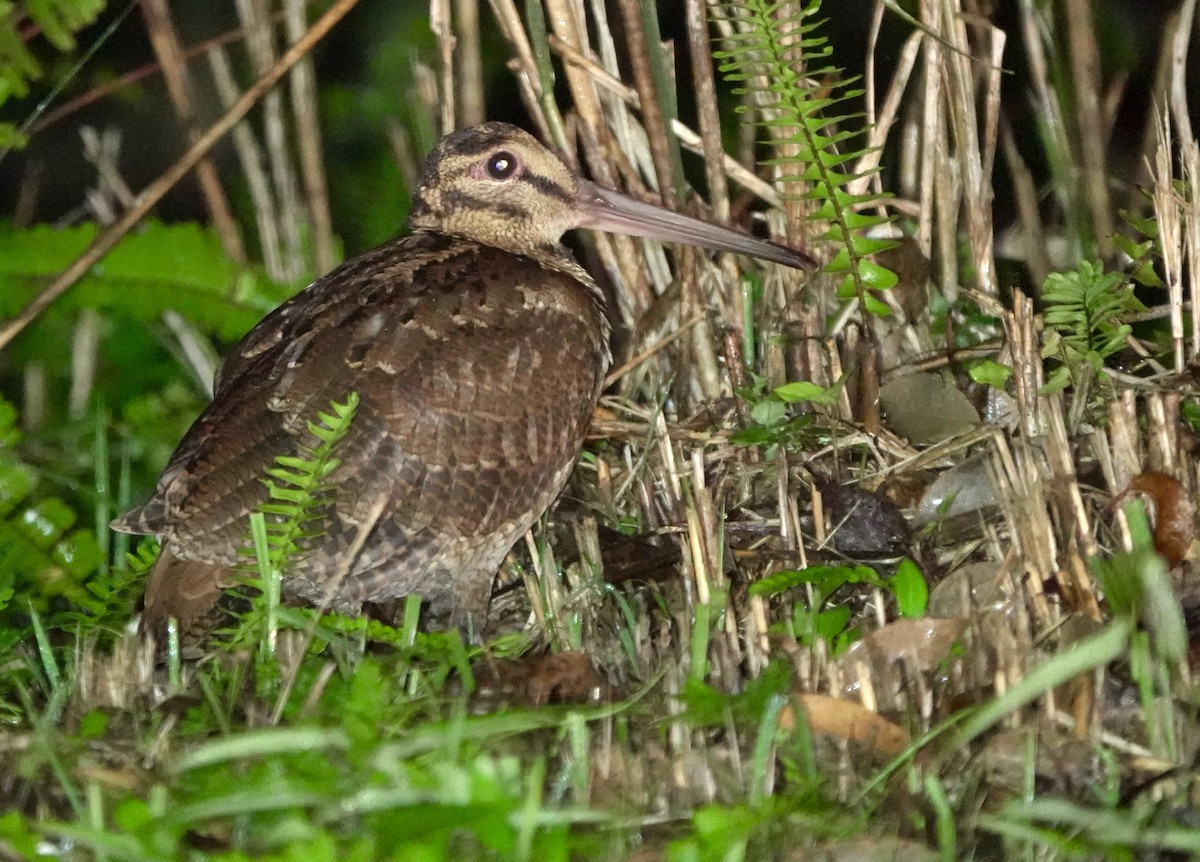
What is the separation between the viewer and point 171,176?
4.84 m

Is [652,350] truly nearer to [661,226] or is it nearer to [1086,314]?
[661,226]

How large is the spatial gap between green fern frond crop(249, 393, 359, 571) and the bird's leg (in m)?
0.47

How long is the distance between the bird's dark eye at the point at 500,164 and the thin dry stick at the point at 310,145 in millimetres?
1650

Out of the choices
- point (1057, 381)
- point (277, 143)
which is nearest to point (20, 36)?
point (277, 143)

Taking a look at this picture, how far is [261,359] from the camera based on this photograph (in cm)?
399

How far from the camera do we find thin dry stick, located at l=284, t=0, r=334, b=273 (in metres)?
5.84

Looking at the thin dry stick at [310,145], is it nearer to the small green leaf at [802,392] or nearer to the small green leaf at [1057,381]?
the small green leaf at [802,392]

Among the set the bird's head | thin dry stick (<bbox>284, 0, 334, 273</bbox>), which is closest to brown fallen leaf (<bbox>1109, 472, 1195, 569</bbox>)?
the bird's head

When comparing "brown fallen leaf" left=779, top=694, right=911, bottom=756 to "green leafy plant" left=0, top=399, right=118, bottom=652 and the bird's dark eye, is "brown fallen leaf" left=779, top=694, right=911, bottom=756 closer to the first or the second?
the bird's dark eye

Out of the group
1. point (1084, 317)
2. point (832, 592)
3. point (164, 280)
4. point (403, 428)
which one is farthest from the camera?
point (164, 280)

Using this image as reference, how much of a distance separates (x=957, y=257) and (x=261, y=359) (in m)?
2.06

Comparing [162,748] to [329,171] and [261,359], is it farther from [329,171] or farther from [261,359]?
[329,171]

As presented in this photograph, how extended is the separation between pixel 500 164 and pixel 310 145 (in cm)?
183

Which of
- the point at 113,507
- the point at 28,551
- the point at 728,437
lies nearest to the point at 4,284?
the point at 113,507
